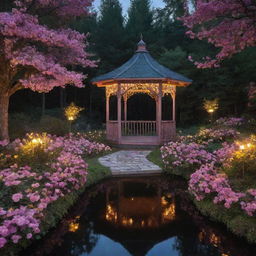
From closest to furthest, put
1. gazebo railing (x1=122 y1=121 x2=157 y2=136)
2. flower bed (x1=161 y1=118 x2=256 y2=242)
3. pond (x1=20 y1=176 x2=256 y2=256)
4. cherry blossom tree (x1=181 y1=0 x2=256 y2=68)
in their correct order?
pond (x1=20 y1=176 x2=256 y2=256) → flower bed (x1=161 y1=118 x2=256 y2=242) → cherry blossom tree (x1=181 y1=0 x2=256 y2=68) → gazebo railing (x1=122 y1=121 x2=157 y2=136)

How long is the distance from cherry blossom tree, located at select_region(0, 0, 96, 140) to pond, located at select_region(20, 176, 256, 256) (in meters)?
3.99

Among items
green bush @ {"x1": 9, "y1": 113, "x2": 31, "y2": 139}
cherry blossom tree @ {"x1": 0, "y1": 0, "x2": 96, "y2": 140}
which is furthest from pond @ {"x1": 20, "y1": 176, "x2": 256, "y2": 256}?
green bush @ {"x1": 9, "y1": 113, "x2": 31, "y2": 139}

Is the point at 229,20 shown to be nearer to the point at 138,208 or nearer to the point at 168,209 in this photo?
the point at 168,209

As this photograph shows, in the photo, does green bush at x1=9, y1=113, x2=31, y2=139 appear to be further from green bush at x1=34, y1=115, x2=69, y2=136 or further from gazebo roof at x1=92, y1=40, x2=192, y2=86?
gazebo roof at x1=92, y1=40, x2=192, y2=86

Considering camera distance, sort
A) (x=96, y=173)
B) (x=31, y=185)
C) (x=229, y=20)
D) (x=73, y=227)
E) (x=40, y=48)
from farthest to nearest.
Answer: (x=40, y=48) → (x=96, y=173) → (x=229, y=20) → (x=31, y=185) → (x=73, y=227)

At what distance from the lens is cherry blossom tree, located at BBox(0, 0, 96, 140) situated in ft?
26.3

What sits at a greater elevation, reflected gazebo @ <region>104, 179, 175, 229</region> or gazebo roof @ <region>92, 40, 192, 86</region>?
gazebo roof @ <region>92, 40, 192, 86</region>

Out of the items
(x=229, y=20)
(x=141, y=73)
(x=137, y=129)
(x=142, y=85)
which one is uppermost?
(x=229, y=20)

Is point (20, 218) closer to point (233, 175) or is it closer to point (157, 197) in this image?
point (157, 197)

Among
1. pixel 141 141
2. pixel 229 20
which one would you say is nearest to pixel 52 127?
pixel 141 141

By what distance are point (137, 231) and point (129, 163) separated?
Answer: 4.82 m

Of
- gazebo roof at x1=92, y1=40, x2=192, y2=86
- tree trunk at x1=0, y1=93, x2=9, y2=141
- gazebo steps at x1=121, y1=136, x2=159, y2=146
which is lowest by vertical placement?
gazebo steps at x1=121, y1=136, x2=159, y2=146

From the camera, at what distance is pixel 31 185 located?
5227 mm

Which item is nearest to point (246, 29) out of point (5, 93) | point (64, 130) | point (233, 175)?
Answer: point (233, 175)
